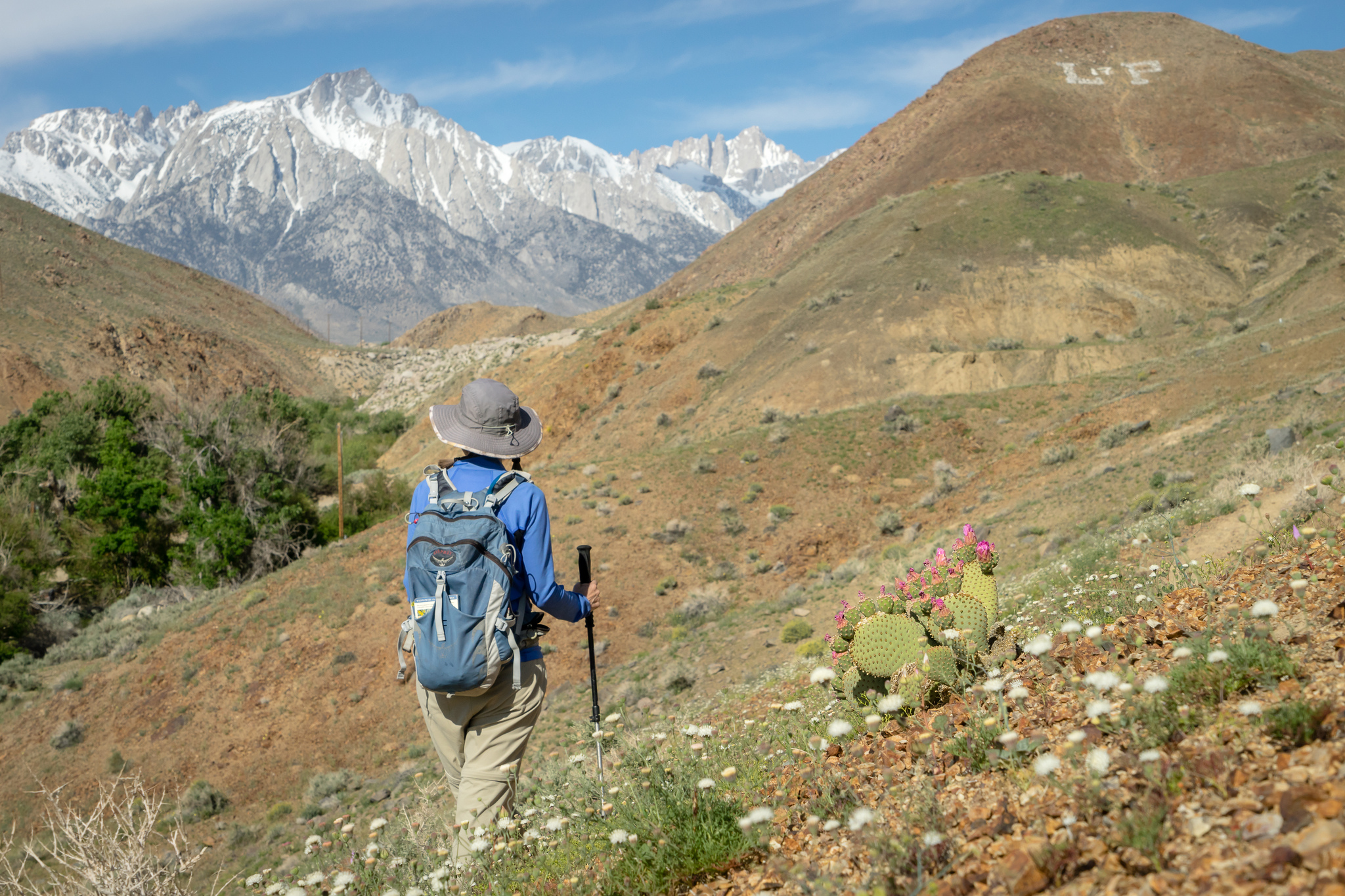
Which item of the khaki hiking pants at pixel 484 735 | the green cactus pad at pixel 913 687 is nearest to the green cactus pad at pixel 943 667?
the green cactus pad at pixel 913 687

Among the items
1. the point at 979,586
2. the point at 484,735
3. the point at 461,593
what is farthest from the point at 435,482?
the point at 979,586

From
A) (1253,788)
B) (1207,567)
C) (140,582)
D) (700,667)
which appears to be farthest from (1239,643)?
(140,582)

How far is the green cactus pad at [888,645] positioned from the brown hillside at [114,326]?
197 feet

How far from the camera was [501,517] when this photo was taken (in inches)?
146

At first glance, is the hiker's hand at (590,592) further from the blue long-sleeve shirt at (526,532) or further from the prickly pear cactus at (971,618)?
the prickly pear cactus at (971,618)

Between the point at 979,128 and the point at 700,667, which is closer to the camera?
the point at 700,667

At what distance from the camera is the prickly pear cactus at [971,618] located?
4.46 m

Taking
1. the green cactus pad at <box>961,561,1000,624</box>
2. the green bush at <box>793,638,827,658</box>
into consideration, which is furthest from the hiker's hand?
the green bush at <box>793,638,827,658</box>

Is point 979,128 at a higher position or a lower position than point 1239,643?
higher

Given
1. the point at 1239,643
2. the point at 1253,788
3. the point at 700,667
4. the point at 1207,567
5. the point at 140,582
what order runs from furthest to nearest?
the point at 140,582 < the point at 700,667 < the point at 1207,567 < the point at 1239,643 < the point at 1253,788

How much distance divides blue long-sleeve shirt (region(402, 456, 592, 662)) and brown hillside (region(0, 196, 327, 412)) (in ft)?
195

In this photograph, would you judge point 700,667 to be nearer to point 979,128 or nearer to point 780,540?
point 780,540

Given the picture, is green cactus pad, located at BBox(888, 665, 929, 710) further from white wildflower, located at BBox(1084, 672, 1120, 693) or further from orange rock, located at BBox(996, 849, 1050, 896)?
orange rock, located at BBox(996, 849, 1050, 896)

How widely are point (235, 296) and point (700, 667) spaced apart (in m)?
96.9
